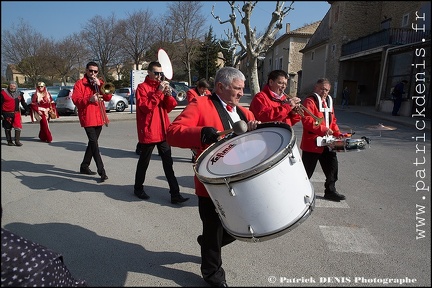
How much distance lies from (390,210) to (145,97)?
359 centimetres

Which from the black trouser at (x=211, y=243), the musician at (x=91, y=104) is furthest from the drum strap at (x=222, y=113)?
the musician at (x=91, y=104)

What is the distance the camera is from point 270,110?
3801mm

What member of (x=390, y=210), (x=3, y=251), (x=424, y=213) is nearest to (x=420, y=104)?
(x=424, y=213)

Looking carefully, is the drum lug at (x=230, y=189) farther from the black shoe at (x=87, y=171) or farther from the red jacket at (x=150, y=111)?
the black shoe at (x=87, y=171)

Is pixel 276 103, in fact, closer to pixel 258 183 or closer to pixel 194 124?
pixel 194 124

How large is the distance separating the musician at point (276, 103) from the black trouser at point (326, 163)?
657mm

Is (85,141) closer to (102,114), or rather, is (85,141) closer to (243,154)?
(102,114)

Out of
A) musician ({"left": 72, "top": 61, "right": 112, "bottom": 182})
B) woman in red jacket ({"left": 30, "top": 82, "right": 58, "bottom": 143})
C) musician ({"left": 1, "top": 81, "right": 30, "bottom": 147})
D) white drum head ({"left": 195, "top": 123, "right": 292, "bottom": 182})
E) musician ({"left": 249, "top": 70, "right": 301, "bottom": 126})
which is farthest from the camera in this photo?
woman in red jacket ({"left": 30, "top": 82, "right": 58, "bottom": 143})

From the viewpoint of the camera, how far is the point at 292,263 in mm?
2846

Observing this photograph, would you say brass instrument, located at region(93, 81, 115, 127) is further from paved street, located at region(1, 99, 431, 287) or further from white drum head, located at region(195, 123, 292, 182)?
white drum head, located at region(195, 123, 292, 182)

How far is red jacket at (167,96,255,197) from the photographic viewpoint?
224cm

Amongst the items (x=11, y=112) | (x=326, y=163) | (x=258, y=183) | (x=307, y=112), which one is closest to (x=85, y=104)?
(x=307, y=112)

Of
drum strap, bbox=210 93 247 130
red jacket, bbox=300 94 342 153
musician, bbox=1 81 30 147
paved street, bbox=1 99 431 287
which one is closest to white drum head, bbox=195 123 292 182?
paved street, bbox=1 99 431 287

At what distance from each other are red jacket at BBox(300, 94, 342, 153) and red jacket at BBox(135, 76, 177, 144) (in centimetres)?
185
